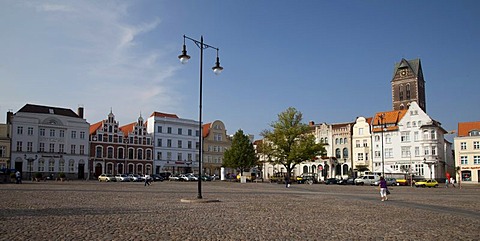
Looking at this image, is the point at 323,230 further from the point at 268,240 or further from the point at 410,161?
the point at 410,161

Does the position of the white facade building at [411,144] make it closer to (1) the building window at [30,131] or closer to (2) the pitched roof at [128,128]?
(2) the pitched roof at [128,128]

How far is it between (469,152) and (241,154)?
3963cm

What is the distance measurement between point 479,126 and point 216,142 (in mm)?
55238

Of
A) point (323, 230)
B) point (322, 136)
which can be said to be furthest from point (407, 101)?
point (323, 230)

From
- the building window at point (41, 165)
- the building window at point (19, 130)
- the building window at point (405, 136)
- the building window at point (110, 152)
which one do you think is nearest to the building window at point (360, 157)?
the building window at point (405, 136)

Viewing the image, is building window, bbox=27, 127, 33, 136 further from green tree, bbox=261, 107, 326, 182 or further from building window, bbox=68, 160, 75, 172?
green tree, bbox=261, 107, 326, 182

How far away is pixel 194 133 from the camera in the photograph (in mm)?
103125

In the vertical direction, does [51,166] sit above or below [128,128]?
below

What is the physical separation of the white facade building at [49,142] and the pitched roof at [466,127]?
68.7 meters

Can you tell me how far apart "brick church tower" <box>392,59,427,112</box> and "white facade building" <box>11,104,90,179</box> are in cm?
7855

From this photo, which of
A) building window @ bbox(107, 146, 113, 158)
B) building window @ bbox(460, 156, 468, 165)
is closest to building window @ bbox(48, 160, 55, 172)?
building window @ bbox(107, 146, 113, 158)

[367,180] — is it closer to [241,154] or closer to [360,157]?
[360,157]

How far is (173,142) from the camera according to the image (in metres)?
98.3

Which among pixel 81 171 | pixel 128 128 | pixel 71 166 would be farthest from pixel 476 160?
pixel 71 166
